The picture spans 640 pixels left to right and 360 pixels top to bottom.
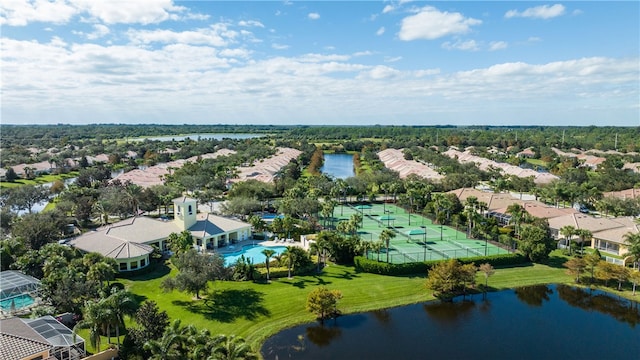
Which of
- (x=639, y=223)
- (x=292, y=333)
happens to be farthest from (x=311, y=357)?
(x=639, y=223)

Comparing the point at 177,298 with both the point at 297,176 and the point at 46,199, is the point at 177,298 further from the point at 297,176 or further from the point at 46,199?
the point at 297,176

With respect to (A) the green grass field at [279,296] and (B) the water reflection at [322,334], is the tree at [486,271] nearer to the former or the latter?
(A) the green grass field at [279,296]

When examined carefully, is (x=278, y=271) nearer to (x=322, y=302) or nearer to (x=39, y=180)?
(x=322, y=302)

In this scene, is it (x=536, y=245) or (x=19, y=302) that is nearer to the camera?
(x=19, y=302)

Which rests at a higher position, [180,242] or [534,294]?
[180,242]

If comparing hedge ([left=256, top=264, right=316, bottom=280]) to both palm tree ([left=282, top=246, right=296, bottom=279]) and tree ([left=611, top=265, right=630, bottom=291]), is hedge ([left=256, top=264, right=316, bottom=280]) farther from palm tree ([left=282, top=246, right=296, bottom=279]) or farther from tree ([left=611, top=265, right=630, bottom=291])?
tree ([left=611, top=265, right=630, bottom=291])

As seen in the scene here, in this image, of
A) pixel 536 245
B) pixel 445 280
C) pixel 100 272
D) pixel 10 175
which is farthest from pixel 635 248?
pixel 10 175

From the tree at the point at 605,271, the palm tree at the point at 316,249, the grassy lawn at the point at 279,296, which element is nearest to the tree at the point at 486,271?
the grassy lawn at the point at 279,296
